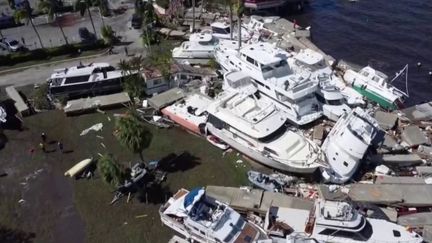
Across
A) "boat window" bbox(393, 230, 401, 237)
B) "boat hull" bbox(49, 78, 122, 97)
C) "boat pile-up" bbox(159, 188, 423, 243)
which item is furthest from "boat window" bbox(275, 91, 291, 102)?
"boat hull" bbox(49, 78, 122, 97)

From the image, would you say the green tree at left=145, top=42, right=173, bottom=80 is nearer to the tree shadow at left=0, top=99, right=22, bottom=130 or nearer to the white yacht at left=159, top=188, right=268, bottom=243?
the tree shadow at left=0, top=99, right=22, bottom=130

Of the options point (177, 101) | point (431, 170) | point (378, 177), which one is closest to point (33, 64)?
point (177, 101)

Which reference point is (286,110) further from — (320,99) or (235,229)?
(235,229)

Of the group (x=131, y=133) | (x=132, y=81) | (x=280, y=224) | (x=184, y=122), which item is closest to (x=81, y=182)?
(x=131, y=133)

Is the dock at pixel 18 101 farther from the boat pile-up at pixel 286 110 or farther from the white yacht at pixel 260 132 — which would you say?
the white yacht at pixel 260 132

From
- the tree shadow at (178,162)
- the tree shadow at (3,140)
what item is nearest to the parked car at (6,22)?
the tree shadow at (3,140)

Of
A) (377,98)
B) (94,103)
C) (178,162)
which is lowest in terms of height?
(178,162)

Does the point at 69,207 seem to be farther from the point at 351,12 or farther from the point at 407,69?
the point at 351,12
